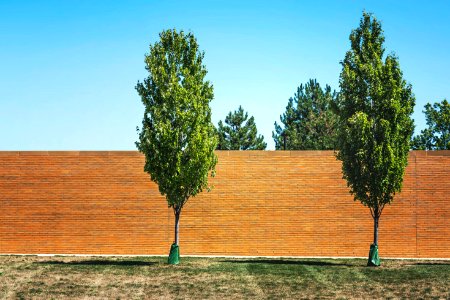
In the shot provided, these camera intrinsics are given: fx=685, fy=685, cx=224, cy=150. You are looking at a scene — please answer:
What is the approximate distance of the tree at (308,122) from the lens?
212 ft

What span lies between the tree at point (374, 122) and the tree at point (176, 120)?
508 centimetres

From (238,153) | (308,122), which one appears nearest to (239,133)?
(308,122)

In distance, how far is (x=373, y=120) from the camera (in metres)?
24.6

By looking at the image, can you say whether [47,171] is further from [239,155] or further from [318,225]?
[318,225]

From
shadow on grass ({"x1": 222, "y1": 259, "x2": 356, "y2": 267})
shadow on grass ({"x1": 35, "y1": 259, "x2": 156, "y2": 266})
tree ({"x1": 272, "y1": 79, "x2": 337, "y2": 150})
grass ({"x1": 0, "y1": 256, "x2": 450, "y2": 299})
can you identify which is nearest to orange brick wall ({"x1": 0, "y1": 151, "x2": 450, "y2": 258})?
shadow on grass ({"x1": 222, "y1": 259, "x2": 356, "y2": 267})

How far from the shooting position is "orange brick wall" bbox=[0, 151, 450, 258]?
2897 centimetres

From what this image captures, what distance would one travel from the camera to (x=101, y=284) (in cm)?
2106

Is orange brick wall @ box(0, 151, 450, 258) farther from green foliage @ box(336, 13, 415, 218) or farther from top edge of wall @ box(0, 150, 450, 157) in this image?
green foliage @ box(336, 13, 415, 218)

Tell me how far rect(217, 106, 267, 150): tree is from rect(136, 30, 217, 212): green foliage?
143 feet

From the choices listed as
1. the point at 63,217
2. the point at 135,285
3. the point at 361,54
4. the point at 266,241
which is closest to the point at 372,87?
the point at 361,54

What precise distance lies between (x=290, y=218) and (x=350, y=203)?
2.63 meters

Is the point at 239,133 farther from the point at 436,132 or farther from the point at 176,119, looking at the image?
the point at 176,119

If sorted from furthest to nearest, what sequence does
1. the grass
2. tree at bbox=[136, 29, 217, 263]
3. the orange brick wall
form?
1. the orange brick wall
2. tree at bbox=[136, 29, 217, 263]
3. the grass

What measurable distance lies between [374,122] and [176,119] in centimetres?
715
